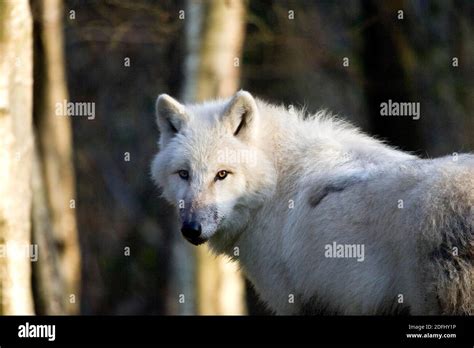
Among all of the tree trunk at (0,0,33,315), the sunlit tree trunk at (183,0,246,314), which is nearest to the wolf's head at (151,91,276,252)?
the tree trunk at (0,0,33,315)

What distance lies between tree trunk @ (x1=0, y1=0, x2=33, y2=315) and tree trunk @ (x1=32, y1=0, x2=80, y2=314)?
20.4ft

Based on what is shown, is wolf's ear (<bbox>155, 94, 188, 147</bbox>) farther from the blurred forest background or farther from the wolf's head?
the blurred forest background

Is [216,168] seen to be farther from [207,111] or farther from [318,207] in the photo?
[318,207]

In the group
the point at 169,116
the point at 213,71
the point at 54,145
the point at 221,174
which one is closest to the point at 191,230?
the point at 221,174

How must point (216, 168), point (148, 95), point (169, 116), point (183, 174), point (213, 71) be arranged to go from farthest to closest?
point (148, 95) → point (213, 71) → point (169, 116) → point (183, 174) → point (216, 168)

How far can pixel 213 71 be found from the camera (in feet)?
49.1

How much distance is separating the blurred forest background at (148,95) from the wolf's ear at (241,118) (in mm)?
2208

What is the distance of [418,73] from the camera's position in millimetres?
19234

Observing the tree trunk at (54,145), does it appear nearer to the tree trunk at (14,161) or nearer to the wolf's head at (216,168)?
the tree trunk at (14,161)

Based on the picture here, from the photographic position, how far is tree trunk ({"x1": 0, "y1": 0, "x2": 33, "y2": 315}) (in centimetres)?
843

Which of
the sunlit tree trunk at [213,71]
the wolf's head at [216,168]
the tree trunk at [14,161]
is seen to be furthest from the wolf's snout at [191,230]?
the sunlit tree trunk at [213,71]

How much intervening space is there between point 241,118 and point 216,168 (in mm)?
647

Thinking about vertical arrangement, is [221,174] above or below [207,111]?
below

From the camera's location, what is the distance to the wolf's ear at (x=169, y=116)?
962 centimetres
